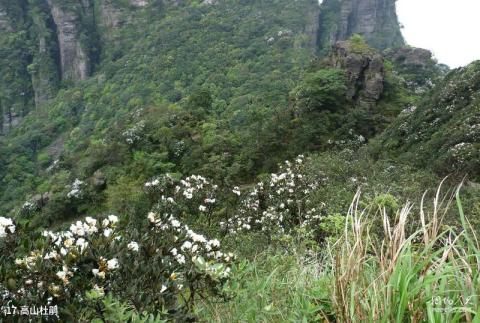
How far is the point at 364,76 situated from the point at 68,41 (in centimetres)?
5552

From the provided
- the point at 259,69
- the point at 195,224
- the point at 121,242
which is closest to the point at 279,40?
the point at 259,69

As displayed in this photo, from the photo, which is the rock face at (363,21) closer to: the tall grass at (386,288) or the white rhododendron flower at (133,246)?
the tall grass at (386,288)

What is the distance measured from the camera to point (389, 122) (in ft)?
65.3

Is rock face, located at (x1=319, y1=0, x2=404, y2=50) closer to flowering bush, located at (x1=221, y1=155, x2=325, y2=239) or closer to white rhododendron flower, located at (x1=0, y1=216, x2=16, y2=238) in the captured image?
flowering bush, located at (x1=221, y1=155, x2=325, y2=239)

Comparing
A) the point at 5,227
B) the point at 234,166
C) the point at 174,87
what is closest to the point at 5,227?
the point at 5,227

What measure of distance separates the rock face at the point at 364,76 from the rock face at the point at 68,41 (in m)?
51.4

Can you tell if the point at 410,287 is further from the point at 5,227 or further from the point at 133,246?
the point at 5,227

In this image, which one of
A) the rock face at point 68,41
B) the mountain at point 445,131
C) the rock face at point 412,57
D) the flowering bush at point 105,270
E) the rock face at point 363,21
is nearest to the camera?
the flowering bush at point 105,270

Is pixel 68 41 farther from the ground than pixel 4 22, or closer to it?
closer to it

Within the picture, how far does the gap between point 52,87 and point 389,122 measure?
56099mm

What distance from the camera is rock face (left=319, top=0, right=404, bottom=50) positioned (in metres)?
57.8

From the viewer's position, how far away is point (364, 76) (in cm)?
2119

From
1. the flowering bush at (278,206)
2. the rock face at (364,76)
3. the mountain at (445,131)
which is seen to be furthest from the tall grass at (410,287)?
the rock face at (364,76)

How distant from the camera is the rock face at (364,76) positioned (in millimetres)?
20656
